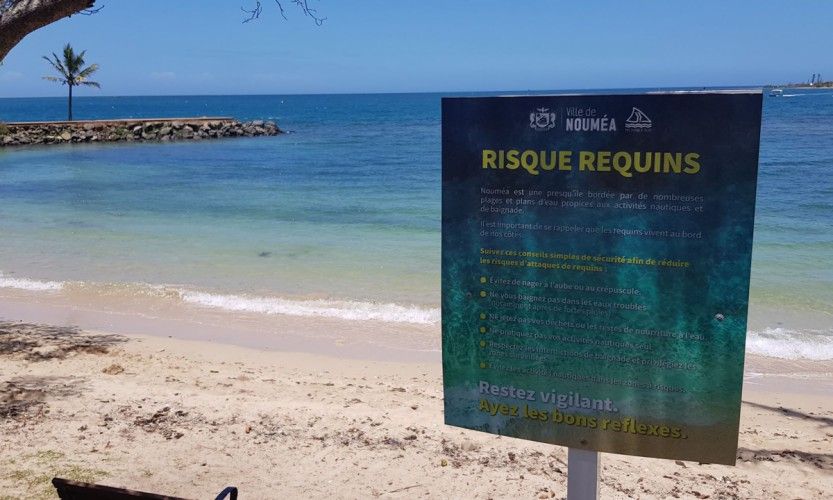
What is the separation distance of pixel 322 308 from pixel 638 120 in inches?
312

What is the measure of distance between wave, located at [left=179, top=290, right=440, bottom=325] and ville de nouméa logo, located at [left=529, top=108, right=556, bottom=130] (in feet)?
22.4

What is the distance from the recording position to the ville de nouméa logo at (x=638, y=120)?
8.00 feet

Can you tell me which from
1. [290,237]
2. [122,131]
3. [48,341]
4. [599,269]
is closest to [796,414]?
[599,269]

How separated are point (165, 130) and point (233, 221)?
117 ft

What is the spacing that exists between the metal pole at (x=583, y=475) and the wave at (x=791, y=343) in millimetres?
5925

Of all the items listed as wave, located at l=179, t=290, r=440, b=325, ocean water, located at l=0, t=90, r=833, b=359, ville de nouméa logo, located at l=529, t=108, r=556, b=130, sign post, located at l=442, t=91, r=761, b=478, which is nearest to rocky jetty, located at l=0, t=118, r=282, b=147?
ocean water, located at l=0, t=90, r=833, b=359

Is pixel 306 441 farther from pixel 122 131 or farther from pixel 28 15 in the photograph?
pixel 122 131

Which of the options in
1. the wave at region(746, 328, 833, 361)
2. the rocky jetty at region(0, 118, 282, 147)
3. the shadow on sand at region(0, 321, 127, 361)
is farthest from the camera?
the rocky jetty at region(0, 118, 282, 147)

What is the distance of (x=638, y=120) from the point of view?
2.45m

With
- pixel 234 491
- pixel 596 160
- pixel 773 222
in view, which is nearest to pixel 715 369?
pixel 596 160

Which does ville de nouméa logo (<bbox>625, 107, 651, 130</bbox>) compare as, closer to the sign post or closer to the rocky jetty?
the sign post

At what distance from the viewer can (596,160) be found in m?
2.52

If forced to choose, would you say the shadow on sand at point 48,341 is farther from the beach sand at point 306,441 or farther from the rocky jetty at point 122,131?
the rocky jetty at point 122,131

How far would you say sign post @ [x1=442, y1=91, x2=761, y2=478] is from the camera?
7.88 ft
